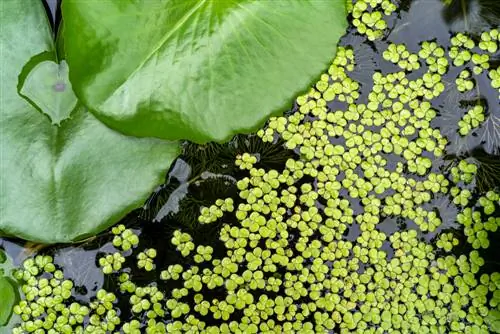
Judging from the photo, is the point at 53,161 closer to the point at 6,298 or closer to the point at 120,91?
the point at 120,91

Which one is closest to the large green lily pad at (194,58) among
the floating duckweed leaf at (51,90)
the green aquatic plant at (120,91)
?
the green aquatic plant at (120,91)

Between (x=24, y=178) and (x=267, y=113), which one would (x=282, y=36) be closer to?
(x=267, y=113)

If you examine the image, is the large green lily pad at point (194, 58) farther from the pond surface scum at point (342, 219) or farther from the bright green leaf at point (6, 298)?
the bright green leaf at point (6, 298)

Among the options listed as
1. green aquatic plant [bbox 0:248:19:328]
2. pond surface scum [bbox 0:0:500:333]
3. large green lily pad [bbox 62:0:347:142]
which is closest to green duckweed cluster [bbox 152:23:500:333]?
pond surface scum [bbox 0:0:500:333]

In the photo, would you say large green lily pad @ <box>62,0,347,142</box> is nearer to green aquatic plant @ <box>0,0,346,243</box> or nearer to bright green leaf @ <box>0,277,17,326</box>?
green aquatic plant @ <box>0,0,346,243</box>

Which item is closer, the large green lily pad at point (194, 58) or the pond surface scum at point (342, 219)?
the large green lily pad at point (194, 58)

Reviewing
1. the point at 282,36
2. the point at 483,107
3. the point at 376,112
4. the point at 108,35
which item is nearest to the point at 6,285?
the point at 108,35

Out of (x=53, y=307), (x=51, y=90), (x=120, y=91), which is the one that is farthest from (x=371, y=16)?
(x=53, y=307)

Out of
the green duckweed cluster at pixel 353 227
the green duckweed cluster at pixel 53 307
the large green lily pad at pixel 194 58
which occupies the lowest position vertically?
the green duckweed cluster at pixel 53 307
